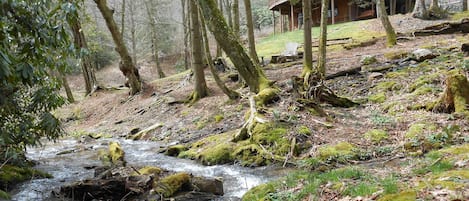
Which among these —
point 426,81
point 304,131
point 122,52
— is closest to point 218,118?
point 304,131

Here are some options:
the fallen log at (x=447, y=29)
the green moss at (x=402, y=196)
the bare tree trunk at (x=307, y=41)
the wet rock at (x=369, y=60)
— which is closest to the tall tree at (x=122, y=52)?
the bare tree trunk at (x=307, y=41)

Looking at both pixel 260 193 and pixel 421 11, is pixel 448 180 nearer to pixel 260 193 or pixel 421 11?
pixel 260 193

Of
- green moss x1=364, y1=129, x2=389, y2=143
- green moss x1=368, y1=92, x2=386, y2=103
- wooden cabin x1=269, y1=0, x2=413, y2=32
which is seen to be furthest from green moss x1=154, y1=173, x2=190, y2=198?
wooden cabin x1=269, y1=0, x2=413, y2=32

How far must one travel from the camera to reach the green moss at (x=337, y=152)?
654 centimetres

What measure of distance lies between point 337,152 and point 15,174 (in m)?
6.17

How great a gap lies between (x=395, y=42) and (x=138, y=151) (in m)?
12.5

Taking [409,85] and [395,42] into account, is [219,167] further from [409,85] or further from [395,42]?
[395,42]

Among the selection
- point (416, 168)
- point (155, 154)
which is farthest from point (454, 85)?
point (155, 154)

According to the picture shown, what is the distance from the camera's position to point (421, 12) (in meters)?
22.0

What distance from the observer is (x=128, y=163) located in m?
8.65

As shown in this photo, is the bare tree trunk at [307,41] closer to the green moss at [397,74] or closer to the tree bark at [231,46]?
the tree bark at [231,46]

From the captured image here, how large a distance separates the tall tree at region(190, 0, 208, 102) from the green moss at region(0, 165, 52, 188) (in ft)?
24.9

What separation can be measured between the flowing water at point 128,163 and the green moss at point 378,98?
447 centimetres

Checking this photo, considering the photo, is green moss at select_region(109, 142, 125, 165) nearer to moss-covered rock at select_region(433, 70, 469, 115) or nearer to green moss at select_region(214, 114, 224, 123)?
green moss at select_region(214, 114, 224, 123)
